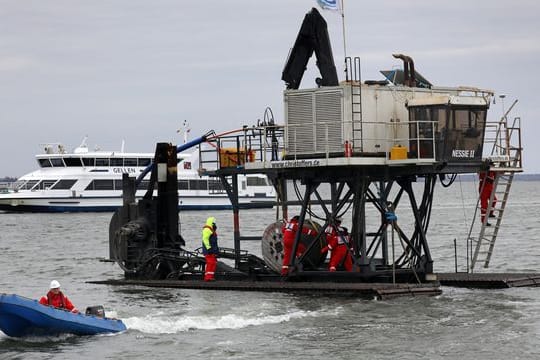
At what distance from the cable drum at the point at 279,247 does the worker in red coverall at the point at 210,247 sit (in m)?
1.34

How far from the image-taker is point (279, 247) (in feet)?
96.9

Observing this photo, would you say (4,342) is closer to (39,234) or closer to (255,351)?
(255,351)

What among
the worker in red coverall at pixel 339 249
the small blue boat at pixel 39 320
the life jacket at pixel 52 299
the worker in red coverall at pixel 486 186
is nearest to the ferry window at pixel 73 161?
the worker in red coverall at pixel 486 186

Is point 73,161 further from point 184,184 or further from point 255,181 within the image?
point 255,181

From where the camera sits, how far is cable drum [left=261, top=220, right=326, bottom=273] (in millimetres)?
29078

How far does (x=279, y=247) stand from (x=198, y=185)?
67904 mm

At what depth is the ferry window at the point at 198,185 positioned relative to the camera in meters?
96.7

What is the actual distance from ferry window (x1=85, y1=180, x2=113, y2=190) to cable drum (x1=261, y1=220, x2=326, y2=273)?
2510 inches

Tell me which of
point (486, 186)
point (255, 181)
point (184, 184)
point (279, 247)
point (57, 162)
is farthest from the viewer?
point (255, 181)

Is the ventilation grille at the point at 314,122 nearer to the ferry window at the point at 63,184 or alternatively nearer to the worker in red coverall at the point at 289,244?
the worker in red coverall at the point at 289,244

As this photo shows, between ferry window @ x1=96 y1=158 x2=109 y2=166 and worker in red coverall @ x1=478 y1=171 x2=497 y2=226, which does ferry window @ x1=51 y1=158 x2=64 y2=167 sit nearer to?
ferry window @ x1=96 y1=158 x2=109 y2=166

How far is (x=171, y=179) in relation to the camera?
105ft

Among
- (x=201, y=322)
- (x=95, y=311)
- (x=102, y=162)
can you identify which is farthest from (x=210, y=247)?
(x=102, y=162)

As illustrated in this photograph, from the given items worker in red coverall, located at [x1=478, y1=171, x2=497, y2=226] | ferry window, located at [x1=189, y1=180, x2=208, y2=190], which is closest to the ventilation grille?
worker in red coverall, located at [x1=478, y1=171, x2=497, y2=226]
